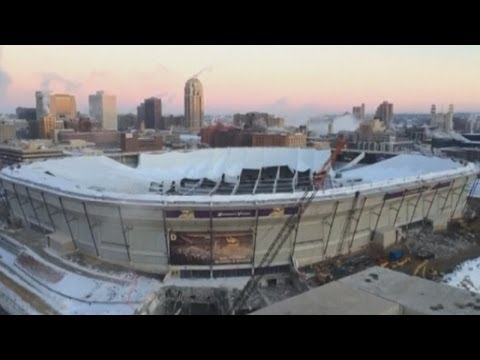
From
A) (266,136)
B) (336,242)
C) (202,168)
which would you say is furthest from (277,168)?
(266,136)

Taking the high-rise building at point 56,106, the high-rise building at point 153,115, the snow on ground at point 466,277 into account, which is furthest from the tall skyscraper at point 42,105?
the snow on ground at point 466,277

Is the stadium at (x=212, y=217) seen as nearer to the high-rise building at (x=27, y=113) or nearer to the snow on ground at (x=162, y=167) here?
the snow on ground at (x=162, y=167)

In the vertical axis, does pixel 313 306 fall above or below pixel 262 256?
above

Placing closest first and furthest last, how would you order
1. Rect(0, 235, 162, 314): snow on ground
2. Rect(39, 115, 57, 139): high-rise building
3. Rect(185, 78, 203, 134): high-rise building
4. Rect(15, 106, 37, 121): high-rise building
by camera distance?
Rect(0, 235, 162, 314): snow on ground < Rect(39, 115, 57, 139): high-rise building < Rect(15, 106, 37, 121): high-rise building < Rect(185, 78, 203, 134): high-rise building

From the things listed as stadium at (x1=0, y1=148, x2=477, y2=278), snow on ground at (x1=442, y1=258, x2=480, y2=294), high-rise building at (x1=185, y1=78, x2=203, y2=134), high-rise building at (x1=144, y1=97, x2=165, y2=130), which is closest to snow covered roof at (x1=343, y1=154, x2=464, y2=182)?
stadium at (x1=0, y1=148, x2=477, y2=278)

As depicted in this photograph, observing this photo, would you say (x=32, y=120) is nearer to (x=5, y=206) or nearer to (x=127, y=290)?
(x=5, y=206)

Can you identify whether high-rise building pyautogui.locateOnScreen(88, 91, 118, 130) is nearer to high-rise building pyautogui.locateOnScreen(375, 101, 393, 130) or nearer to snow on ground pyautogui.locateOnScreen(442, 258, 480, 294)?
high-rise building pyautogui.locateOnScreen(375, 101, 393, 130)

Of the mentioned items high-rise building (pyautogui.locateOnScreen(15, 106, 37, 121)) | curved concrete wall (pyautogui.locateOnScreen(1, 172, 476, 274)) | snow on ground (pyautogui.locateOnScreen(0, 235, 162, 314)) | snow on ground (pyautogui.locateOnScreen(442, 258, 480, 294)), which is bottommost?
snow on ground (pyautogui.locateOnScreen(442, 258, 480, 294))
